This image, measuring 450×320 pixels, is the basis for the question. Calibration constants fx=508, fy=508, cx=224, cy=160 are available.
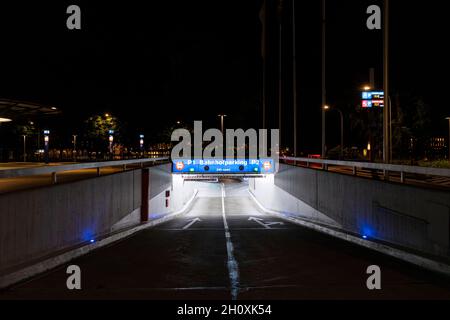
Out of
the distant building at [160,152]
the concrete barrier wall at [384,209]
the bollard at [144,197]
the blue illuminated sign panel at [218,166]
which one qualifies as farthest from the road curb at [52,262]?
the distant building at [160,152]

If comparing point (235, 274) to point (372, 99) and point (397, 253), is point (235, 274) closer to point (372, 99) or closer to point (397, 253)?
point (397, 253)

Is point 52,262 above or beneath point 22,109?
beneath

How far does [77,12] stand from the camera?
1769 cm

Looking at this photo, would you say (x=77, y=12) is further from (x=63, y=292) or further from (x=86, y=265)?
(x=63, y=292)

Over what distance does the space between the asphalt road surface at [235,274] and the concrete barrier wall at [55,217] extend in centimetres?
64

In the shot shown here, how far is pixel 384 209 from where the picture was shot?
1223 cm

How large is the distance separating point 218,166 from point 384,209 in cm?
3152

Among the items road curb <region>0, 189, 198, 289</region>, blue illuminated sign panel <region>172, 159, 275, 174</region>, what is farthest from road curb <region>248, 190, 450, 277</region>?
blue illuminated sign panel <region>172, 159, 275, 174</region>

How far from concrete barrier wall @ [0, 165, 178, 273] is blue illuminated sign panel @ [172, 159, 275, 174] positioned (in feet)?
77.1

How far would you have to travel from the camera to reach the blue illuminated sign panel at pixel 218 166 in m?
41.4

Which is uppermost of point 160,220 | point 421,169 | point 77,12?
point 77,12

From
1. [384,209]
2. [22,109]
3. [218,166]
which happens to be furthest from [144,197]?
[218,166]

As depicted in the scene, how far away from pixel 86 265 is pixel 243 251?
3681mm
